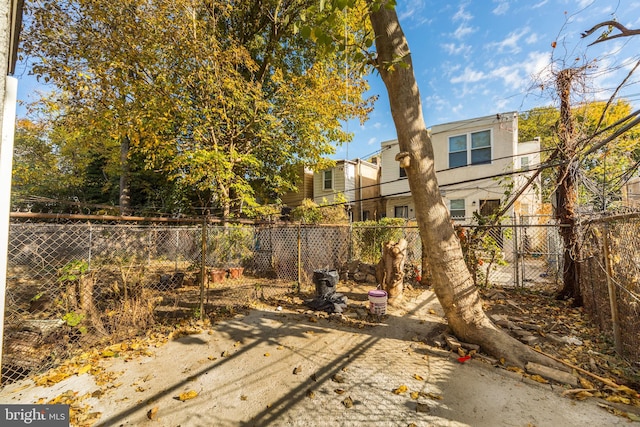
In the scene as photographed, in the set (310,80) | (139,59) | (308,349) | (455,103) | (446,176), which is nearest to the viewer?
(308,349)

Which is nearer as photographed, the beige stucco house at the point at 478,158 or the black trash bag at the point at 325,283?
the black trash bag at the point at 325,283

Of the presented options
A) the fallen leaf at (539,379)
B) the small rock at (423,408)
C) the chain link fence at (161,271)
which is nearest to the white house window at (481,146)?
the chain link fence at (161,271)

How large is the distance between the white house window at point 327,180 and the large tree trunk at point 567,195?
38.4ft

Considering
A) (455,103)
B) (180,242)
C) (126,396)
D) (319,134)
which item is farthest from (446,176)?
(126,396)

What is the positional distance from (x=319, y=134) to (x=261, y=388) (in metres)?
9.27

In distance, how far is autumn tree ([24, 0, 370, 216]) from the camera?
634 centimetres

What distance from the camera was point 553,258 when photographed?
808 cm

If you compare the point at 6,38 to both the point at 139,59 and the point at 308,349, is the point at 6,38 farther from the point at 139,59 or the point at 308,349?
the point at 139,59

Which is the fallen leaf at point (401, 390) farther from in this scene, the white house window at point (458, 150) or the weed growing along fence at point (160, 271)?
the white house window at point (458, 150)

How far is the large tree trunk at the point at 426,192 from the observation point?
11.6ft

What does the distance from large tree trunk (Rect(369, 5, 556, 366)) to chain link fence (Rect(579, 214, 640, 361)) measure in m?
1.38

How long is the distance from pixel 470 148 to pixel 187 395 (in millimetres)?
13187

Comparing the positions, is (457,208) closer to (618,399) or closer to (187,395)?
(618,399)

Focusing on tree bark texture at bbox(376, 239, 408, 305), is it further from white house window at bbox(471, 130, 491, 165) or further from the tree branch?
white house window at bbox(471, 130, 491, 165)
